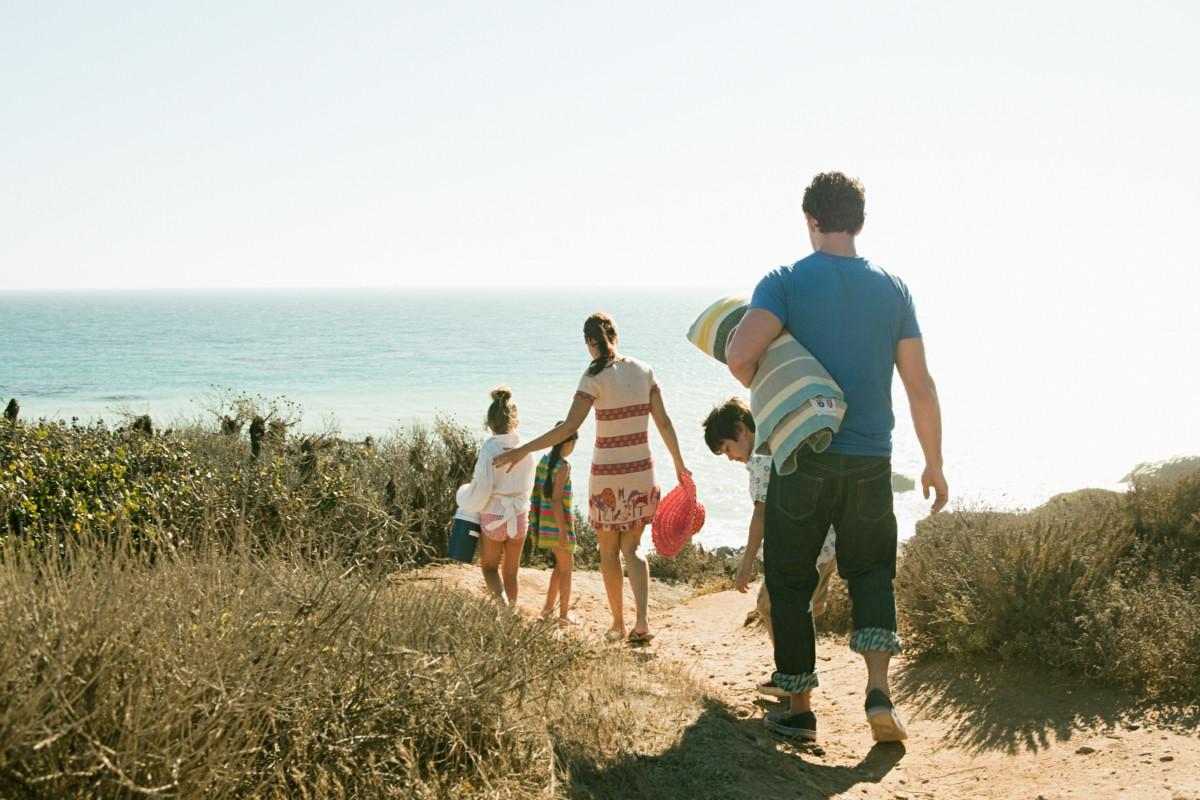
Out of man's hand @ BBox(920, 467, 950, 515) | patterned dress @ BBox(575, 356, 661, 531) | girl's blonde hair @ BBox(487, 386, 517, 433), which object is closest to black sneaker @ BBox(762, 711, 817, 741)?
man's hand @ BBox(920, 467, 950, 515)

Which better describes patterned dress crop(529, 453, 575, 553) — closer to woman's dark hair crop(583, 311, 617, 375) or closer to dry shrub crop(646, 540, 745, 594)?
woman's dark hair crop(583, 311, 617, 375)

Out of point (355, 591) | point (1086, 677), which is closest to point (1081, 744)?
point (1086, 677)

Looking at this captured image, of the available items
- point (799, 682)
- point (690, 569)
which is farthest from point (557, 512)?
point (690, 569)

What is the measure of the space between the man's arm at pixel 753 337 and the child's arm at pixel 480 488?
10.00ft

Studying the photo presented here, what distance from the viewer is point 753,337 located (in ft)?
12.4

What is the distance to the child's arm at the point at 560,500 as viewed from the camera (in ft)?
21.8

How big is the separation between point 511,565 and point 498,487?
0.62 m

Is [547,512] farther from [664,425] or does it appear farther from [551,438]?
[664,425]

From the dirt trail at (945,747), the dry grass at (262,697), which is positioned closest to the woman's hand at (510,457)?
the dirt trail at (945,747)

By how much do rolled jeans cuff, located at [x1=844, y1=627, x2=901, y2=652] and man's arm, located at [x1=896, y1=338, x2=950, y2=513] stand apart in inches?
22.2

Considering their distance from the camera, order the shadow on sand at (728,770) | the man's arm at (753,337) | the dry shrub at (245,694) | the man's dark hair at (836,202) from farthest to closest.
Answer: the man's dark hair at (836,202), the man's arm at (753,337), the shadow on sand at (728,770), the dry shrub at (245,694)

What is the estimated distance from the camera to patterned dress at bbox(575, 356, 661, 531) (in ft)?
19.8

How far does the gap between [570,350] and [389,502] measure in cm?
6234

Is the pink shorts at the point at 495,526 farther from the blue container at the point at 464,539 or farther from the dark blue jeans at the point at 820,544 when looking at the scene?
the dark blue jeans at the point at 820,544
